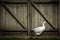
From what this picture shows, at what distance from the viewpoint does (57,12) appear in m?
4.83

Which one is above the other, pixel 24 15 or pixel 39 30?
pixel 24 15

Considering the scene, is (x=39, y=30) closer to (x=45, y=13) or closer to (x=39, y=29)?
(x=39, y=29)

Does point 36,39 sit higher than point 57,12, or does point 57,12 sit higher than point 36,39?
point 57,12

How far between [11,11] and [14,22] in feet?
0.93

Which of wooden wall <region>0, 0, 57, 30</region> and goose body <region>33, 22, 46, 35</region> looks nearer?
goose body <region>33, 22, 46, 35</region>

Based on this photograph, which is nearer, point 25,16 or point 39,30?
point 39,30

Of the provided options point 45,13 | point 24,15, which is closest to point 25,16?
point 24,15

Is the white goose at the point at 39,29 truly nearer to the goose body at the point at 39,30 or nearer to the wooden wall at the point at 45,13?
the goose body at the point at 39,30

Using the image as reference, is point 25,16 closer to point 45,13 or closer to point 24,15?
point 24,15

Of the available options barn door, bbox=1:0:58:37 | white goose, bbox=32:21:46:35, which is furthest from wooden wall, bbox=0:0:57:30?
white goose, bbox=32:21:46:35

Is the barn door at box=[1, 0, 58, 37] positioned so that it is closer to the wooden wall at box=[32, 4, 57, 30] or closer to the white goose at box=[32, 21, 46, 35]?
the wooden wall at box=[32, 4, 57, 30]

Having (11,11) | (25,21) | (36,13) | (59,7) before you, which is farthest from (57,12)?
(11,11)

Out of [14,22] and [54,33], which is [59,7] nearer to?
[54,33]

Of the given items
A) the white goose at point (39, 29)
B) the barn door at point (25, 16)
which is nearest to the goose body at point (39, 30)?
the white goose at point (39, 29)
